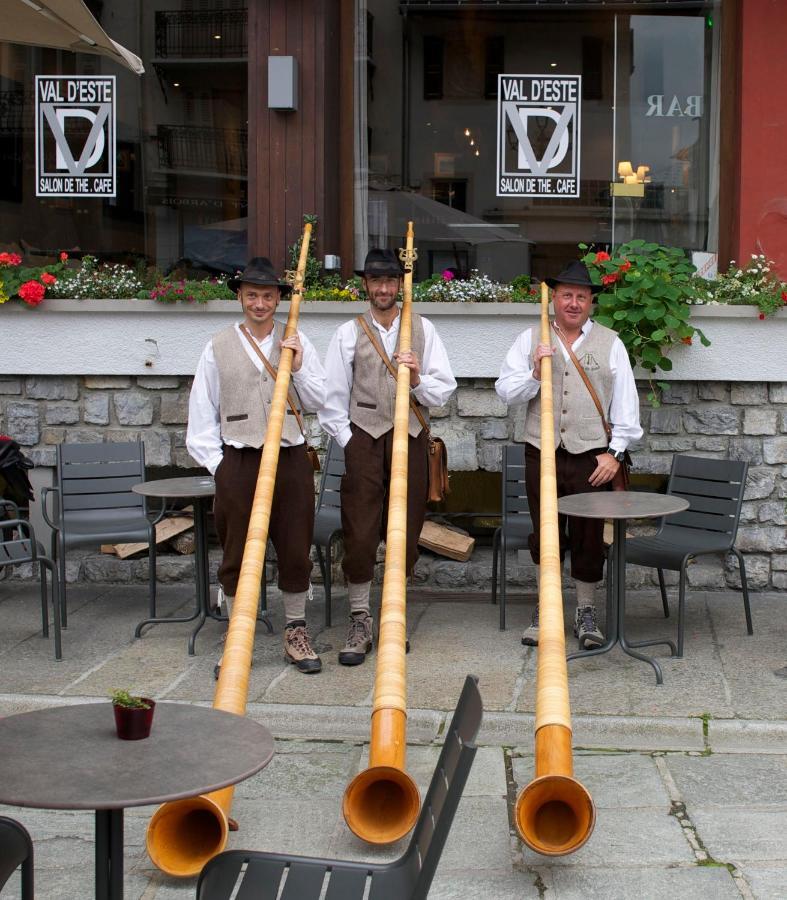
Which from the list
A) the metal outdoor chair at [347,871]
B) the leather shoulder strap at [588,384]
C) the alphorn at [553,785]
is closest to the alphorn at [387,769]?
the alphorn at [553,785]

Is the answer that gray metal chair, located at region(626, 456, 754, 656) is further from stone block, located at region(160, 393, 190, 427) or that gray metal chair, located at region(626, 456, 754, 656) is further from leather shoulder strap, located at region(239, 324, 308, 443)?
stone block, located at region(160, 393, 190, 427)

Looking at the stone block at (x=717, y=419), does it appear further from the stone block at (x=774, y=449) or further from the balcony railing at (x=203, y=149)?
the balcony railing at (x=203, y=149)

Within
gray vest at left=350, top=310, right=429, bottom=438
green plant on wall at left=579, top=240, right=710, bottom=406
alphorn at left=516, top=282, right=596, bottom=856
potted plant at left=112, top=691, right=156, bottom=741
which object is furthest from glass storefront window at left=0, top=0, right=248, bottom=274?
potted plant at left=112, top=691, right=156, bottom=741

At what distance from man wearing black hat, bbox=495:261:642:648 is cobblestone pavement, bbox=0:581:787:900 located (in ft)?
1.98

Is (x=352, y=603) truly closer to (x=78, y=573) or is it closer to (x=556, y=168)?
(x=78, y=573)

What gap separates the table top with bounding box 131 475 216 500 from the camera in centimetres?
624

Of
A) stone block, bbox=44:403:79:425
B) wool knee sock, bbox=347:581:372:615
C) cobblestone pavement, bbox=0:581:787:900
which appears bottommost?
cobblestone pavement, bbox=0:581:787:900

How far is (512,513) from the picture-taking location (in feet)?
22.7

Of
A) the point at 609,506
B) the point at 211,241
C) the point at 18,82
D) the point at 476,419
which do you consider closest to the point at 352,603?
the point at 609,506

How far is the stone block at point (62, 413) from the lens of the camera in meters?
7.86

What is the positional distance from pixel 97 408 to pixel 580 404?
10.7 ft

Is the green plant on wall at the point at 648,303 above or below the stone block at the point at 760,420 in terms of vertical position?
above

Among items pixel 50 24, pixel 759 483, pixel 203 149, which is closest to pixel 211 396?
pixel 50 24

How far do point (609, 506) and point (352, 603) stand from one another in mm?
1402
